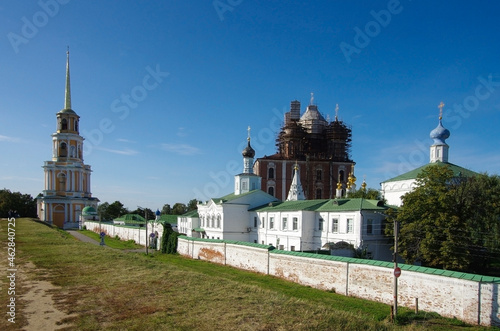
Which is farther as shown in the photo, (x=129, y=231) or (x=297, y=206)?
(x=129, y=231)

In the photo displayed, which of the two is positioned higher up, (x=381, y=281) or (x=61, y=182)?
(x=61, y=182)

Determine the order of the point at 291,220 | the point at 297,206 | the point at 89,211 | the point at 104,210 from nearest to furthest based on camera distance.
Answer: the point at 291,220, the point at 297,206, the point at 89,211, the point at 104,210

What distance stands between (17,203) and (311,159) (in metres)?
58.1

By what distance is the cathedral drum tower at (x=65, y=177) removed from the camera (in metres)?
65.2

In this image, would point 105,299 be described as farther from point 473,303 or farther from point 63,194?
point 63,194

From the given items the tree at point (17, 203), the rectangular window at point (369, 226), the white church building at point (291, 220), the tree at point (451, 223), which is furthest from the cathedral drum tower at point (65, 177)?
the tree at point (451, 223)

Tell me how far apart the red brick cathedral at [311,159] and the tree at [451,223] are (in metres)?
30.5

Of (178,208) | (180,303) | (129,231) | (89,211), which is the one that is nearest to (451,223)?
(180,303)

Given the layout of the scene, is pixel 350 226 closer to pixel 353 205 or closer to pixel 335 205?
pixel 353 205

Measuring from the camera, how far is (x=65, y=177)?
219 feet

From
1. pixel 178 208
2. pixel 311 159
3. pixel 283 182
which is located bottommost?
pixel 178 208

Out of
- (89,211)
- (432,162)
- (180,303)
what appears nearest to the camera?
(180,303)

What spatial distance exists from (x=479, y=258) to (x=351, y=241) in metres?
7.85

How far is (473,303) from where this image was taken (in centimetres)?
1334
